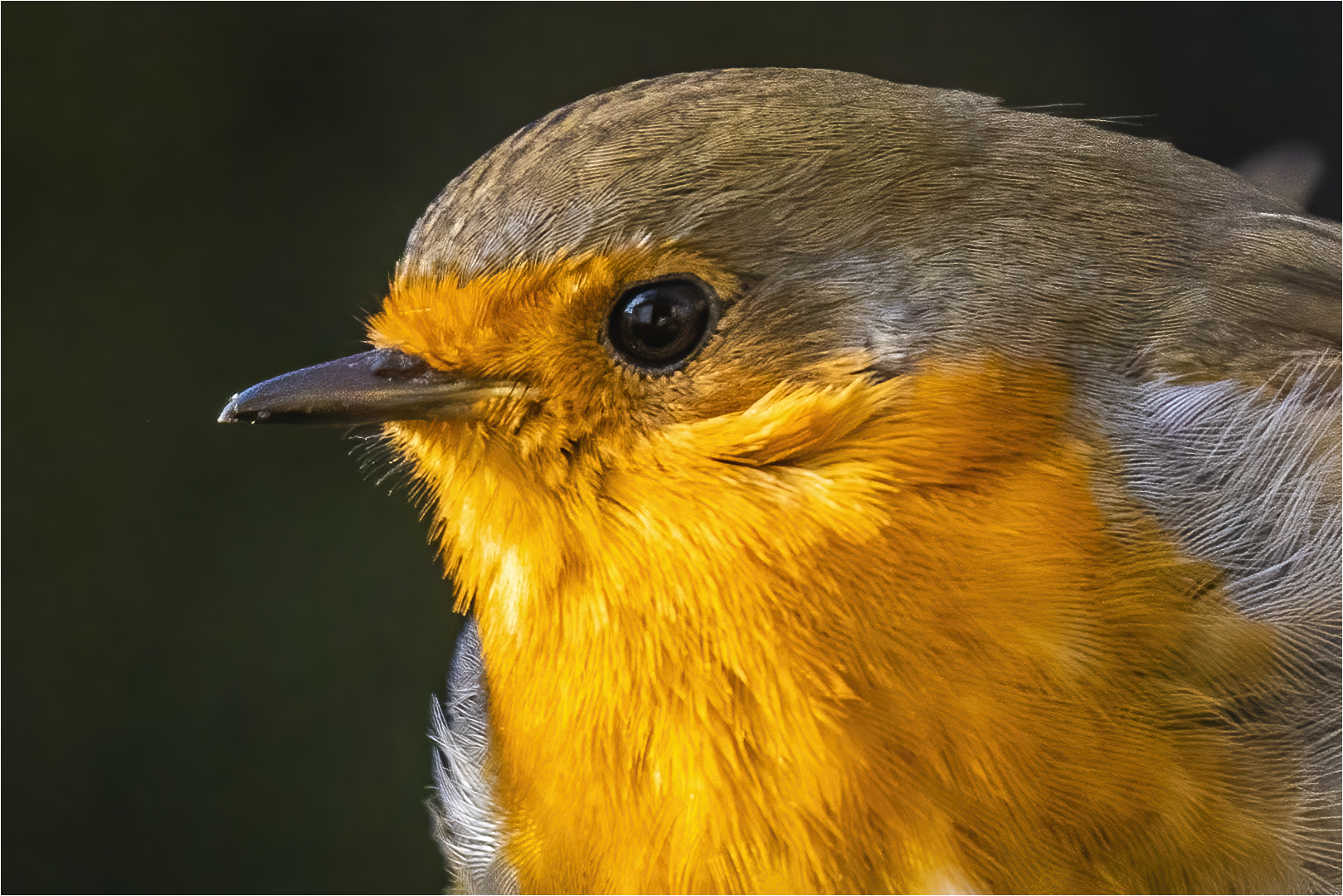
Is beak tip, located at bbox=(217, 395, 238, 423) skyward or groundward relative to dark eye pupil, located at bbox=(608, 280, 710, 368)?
skyward

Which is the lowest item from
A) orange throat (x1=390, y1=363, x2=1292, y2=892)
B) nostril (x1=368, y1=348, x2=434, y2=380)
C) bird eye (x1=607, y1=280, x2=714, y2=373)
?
orange throat (x1=390, y1=363, x2=1292, y2=892)

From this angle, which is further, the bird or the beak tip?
the beak tip

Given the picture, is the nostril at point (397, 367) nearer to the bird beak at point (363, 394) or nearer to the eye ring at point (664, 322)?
the bird beak at point (363, 394)

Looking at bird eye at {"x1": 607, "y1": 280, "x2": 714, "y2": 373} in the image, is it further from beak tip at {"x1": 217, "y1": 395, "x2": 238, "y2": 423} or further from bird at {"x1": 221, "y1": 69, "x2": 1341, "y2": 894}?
beak tip at {"x1": 217, "y1": 395, "x2": 238, "y2": 423}

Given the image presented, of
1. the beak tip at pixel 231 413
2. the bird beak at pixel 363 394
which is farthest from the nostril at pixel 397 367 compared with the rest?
the beak tip at pixel 231 413

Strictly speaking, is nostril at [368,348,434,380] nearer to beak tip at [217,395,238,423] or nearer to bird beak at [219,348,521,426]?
bird beak at [219,348,521,426]

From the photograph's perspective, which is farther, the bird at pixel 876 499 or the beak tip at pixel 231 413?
the beak tip at pixel 231 413

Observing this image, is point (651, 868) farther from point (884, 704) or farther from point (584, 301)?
point (584, 301)

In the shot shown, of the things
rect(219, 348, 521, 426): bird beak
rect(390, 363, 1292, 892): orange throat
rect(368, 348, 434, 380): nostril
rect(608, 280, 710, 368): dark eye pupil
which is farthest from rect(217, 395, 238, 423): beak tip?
rect(608, 280, 710, 368): dark eye pupil

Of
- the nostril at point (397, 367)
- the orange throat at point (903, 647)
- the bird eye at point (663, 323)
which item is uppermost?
the nostril at point (397, 367)

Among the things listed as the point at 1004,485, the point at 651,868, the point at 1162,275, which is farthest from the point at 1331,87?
the point at 651,868
